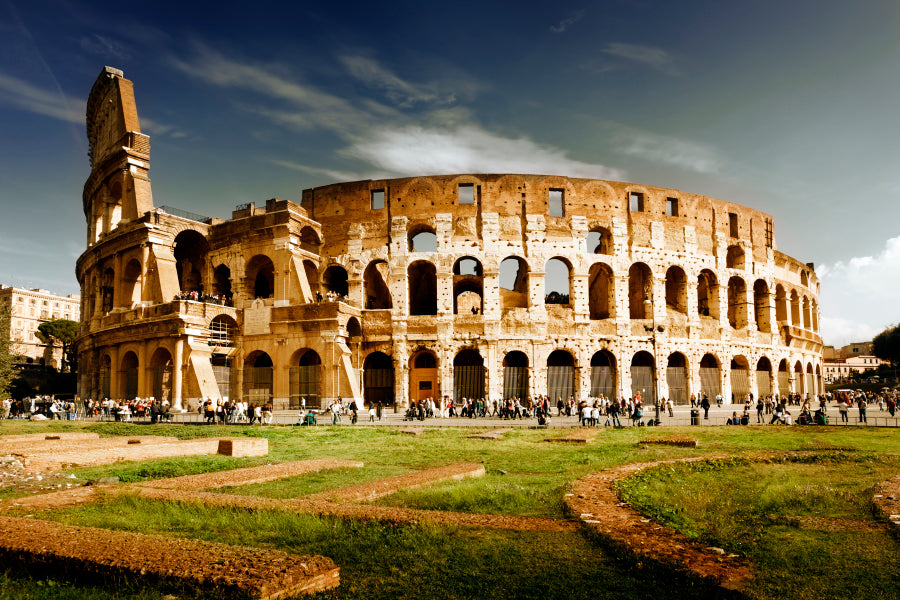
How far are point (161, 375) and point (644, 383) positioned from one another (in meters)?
22.8

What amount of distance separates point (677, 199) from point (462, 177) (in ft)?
38.7

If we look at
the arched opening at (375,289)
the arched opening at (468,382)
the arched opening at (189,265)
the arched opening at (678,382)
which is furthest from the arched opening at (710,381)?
the arched opening at (189,265)

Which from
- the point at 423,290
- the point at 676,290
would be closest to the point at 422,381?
the point at 423,290

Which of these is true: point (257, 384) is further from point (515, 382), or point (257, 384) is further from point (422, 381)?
point (515, 382)

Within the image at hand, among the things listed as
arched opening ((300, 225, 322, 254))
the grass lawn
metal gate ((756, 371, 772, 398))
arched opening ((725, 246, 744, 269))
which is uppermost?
arched opening ((300, 225, 322, 254))

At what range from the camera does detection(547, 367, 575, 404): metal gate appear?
3036cm

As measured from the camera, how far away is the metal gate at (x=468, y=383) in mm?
30203

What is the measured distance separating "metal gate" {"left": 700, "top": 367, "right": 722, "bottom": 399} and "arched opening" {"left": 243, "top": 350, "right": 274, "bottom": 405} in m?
21.7

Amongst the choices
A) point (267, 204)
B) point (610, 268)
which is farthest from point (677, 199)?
point (267, 204)

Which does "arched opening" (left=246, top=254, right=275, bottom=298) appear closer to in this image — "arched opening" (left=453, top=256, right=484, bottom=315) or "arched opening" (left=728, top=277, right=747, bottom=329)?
"arched opening" (left=453, top=256, right=484, bottom=315)

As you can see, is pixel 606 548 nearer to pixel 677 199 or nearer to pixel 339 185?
pixel 339 185

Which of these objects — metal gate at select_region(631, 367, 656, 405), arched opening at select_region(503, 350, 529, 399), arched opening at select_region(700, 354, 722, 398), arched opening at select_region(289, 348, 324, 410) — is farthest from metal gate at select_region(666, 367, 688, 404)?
arched opening at select_region(289, 348, 324, 410)

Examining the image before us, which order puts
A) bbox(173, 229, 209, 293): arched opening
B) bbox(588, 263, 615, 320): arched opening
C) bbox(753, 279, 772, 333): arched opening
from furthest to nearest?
1. bbox(753, 279, 772, 333): arched opening
2. bbox(173, 229, 209, 293): arched opening
3. bbox(588, 263, 615, 320): arched opening

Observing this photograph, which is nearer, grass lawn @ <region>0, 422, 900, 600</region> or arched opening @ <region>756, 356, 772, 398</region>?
grass lawn @ <region>0, 422, 900, 600</region>
